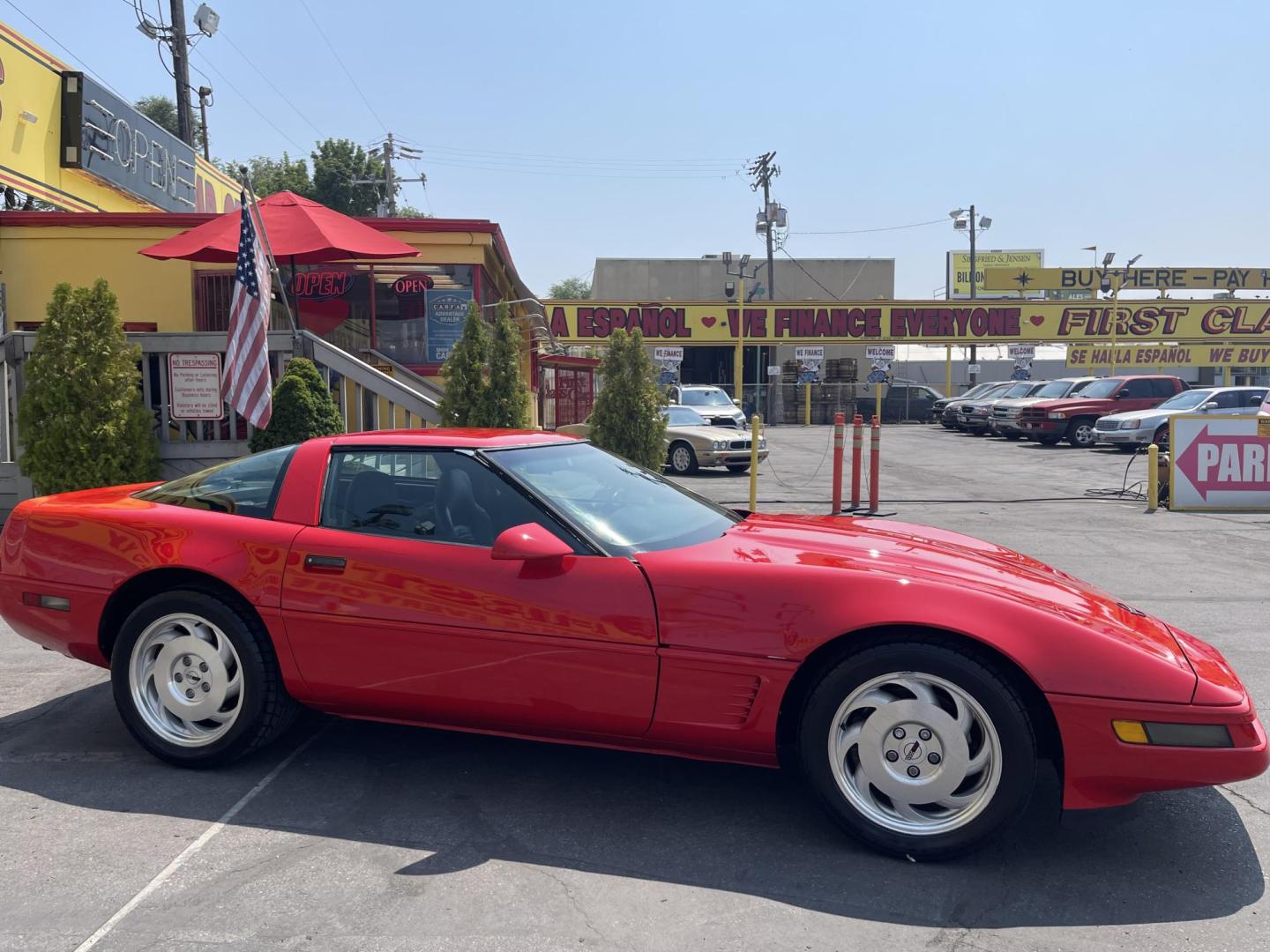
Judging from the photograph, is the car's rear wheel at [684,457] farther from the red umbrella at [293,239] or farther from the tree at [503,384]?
the red umbrella at [293,239]

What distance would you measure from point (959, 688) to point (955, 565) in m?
0.63

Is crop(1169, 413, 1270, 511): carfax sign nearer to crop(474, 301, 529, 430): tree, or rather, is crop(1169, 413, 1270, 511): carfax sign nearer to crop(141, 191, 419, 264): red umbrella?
crop(474, 301, 529, 430): tree

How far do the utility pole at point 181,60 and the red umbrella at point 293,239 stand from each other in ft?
47.9

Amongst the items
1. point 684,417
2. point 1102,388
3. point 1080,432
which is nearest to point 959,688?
point 684,417

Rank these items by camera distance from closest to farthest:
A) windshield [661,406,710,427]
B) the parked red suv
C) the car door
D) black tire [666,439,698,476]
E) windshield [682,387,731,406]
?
the car door, black tire [666,439,698,476], windshield [661,406,710,427], windshield [682,387,731,406], the parked red suv

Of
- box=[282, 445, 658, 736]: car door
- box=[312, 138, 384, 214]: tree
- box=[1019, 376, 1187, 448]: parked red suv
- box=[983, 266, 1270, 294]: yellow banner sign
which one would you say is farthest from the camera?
box=[312, 138, 384, 214]: tree

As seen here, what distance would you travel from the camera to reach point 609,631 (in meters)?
3.47

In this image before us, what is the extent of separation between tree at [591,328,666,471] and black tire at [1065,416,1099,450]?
669 inches

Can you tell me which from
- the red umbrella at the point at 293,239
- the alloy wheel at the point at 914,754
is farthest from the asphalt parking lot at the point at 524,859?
the red umbrella at the point at 293,239

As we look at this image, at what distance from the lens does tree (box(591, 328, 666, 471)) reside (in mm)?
11578

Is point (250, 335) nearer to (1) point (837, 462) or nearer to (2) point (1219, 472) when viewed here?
(1) point (837, 462)

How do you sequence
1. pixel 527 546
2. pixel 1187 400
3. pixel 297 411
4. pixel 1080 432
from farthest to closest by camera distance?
pixel 1080 432, pixel 1187 400, pixel 297 411, pixel 527 546

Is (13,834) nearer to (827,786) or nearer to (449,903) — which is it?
(449,903)

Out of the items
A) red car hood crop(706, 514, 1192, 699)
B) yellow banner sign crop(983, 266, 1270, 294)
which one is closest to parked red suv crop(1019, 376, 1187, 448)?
red car hood crop(706, 514, 1192, 699)
